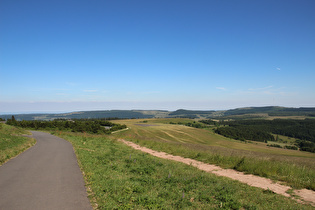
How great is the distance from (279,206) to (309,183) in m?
4.11

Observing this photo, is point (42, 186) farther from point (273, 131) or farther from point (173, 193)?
point (273, 131)

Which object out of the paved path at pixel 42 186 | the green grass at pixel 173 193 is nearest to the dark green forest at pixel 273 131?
the green grass at pixel 173 193

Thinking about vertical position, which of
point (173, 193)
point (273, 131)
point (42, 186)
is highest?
point (42, 186)

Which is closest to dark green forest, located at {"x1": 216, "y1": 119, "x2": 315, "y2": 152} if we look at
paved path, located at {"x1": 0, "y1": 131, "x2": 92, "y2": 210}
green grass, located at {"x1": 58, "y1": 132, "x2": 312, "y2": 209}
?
green grass, located at {"x1": 58, "y1": 132, "x2": 312, "y2": 209}

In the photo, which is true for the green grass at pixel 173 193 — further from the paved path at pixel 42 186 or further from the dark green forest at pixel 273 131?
the dark green forest at pixel 273 131

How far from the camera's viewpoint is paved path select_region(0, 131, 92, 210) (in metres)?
6.33

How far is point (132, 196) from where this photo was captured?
699 cm

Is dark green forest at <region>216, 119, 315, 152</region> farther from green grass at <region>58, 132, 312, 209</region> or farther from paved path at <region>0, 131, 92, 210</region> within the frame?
paved path at <region>0, 131, 92, 210</region>

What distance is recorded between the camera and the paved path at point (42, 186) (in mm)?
6328

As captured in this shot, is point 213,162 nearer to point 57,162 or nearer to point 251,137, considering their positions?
point 57,162

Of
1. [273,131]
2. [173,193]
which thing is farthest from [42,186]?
[273,131]

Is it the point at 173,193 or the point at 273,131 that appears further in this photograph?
the point at 273,131

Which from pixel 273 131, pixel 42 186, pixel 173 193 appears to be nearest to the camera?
pixel 173 193

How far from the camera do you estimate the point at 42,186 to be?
796 centimetres
